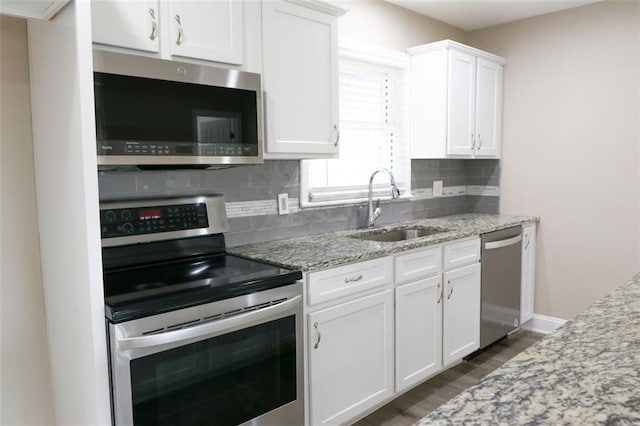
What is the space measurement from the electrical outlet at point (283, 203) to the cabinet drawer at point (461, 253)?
945 mm

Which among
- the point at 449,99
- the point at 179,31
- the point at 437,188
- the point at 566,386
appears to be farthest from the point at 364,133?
the point at 566,386

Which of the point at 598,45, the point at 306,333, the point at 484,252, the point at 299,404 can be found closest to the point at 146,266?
the point at 306,333

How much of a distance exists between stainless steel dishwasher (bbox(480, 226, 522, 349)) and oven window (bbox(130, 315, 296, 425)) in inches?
68.1

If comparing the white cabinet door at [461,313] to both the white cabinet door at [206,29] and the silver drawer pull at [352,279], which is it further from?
the white cabinet door at [206,29]

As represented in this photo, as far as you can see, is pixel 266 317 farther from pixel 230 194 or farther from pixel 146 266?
pixel 230 194

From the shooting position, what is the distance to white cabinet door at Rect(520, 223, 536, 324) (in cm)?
361

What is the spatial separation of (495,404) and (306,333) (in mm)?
1338

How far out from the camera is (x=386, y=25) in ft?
10.8

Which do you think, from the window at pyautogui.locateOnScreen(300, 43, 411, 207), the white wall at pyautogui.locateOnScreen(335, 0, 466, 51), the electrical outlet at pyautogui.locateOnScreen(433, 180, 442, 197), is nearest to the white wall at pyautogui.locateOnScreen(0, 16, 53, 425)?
the window at pyautogui.locateOnScreen(300, 43, 411, 207)

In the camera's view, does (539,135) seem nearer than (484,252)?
No

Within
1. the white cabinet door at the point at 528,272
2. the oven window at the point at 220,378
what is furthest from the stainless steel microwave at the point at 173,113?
the white cabinet door at the point at 528,272

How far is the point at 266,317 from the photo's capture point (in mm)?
1788

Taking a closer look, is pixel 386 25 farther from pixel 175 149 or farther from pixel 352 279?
pixel 175 149

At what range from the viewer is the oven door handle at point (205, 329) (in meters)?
1.43
